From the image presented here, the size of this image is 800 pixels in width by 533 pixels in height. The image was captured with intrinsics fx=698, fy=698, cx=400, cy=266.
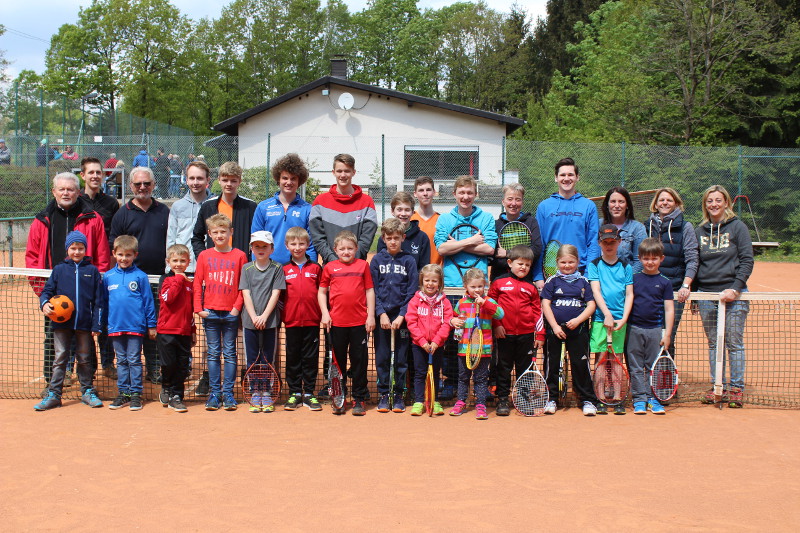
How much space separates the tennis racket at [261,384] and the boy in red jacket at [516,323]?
199 cm

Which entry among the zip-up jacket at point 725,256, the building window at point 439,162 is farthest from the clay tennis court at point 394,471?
the building window at point 439,162

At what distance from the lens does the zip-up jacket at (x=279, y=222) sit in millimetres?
6434

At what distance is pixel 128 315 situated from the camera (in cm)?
615

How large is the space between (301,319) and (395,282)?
2.89 feet

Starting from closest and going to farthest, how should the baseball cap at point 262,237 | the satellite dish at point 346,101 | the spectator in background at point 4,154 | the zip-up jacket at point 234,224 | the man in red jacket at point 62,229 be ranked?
1. the baseball cap at point 262,237
2. the zip-up jacket at point 234,224
3. the man in red jacket at point 62,229
4. the spectator in background at point 4,154
5. the satellite dish at point 346,101

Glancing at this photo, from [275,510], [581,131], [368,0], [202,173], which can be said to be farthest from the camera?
[368,0]

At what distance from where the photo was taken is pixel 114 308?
6164 mm

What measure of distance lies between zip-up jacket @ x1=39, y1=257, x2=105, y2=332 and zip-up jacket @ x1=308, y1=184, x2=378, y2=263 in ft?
6.52

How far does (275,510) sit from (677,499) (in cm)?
242

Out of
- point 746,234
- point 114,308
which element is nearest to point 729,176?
point 746,234

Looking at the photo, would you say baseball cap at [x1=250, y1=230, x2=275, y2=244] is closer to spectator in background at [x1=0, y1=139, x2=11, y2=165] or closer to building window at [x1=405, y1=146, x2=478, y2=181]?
building window at [x1=405, y1=146, x2=478, y2=181]

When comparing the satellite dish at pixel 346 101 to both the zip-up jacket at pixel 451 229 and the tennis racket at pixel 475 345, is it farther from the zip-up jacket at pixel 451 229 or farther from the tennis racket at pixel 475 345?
the tennis racket at pixel 475 345

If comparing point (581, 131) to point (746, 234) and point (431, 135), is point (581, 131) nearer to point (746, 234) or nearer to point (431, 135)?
point (431, 135)

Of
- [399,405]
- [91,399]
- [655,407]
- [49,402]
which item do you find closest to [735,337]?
[655,407]
